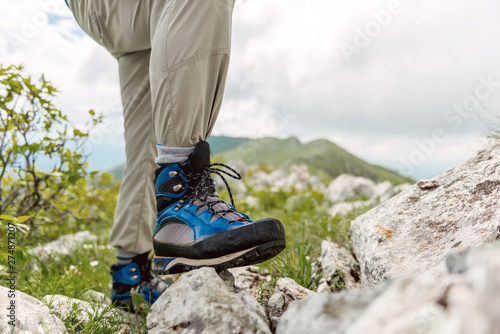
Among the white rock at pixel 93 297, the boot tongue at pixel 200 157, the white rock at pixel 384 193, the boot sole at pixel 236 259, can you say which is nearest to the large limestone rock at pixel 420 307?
the boot sole at pixel 236 259

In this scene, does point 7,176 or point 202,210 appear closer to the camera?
point 202,210

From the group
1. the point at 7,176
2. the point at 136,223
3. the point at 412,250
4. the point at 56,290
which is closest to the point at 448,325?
the point at 412,250

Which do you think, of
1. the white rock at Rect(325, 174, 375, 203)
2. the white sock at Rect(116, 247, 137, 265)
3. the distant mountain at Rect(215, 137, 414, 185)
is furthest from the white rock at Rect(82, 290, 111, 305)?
the white rock at Rect(325, 174, 375, 203)

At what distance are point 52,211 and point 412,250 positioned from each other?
3.66m

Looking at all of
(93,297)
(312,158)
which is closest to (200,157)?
(93,297)

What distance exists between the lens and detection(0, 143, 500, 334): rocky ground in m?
0.68

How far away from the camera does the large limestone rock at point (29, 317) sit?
1354 mm

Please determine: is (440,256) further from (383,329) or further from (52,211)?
(52,211)

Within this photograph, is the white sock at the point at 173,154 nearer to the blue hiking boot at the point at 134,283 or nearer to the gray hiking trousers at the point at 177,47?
the gray hiking trousers at the point at 177,47

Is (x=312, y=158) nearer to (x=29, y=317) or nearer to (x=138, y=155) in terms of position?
(x=138, y=155)

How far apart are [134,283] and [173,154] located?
3.22 ft

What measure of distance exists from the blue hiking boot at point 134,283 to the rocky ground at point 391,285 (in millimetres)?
151

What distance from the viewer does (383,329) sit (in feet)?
2.23

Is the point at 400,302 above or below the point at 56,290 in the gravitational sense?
above
